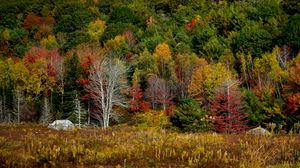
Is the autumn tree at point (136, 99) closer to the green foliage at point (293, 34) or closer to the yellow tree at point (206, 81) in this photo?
the yellow tree at point (206, 81)

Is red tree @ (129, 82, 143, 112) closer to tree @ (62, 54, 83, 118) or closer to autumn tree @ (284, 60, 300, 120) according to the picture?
tree @ (62, 54, 83, 118)

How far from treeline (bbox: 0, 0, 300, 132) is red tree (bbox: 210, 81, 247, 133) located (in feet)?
0.53

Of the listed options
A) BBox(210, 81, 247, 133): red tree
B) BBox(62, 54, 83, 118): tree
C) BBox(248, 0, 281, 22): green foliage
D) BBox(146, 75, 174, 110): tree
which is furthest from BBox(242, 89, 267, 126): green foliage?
BBox(248, 0, 281, 22): green foliage

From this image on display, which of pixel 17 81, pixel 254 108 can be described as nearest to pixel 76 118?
pixel 17 81

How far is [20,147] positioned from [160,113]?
54.0 meters

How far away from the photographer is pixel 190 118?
208 feet

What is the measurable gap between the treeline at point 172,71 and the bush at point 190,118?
0.16m

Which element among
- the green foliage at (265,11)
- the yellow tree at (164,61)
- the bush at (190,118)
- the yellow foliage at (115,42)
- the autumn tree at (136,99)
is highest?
the green foliage at (265,11)

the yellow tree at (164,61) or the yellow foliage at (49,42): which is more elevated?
the yellow foliage at (49,42)

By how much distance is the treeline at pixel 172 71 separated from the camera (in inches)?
2566

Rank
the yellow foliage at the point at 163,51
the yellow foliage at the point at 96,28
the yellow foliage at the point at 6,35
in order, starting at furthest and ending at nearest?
the yellow foliage at the point at 6,35 < the yellow foliage at the point at 96,28 < the yellow foliage at the point at 163,51

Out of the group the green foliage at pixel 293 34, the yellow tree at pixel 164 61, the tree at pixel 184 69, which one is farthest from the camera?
the yellow tree at pixel 164 61

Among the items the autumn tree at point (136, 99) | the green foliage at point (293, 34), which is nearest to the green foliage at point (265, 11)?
the green foliage at point (293, 34)

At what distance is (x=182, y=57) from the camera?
88.7 metres
